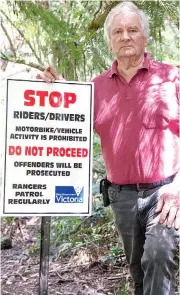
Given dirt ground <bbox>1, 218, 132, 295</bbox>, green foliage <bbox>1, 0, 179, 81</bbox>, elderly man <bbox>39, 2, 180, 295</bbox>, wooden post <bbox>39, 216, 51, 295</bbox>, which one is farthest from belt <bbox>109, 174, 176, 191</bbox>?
green foliage <bbox>1, 0, 179, 81</bbox>

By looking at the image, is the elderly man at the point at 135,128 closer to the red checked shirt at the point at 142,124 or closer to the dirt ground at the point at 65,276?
the red checked shirt at the point at 142,124

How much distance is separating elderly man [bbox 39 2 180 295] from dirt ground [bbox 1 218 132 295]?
3.24ft

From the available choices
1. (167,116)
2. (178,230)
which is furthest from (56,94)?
(178,230)

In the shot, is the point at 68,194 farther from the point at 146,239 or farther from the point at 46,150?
the point at 146,239

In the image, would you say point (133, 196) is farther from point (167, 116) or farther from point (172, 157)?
point (167, 116)

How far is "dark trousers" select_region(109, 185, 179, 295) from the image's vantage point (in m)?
1.93

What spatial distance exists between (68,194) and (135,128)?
20.1 inches

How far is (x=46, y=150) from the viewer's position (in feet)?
7.48

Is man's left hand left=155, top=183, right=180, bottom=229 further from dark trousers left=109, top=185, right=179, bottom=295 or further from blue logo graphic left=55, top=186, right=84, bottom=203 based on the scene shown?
blue logo graphic left=55, top=186, right=84, bottom=203

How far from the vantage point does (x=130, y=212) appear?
2.34 m

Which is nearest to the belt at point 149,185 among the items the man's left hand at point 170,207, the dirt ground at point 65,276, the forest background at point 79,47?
the man's left hand at point 170,207

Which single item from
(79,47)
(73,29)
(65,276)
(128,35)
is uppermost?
(73,29)

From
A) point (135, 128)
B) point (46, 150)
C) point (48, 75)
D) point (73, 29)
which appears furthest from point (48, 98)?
point (73, 29)

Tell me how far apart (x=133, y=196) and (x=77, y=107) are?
577mm
